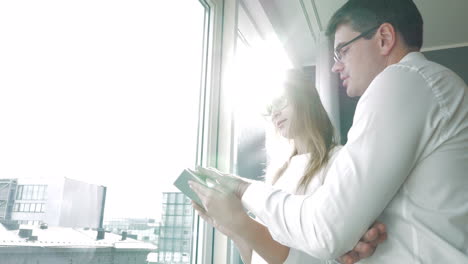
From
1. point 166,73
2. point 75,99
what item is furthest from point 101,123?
point 166,73

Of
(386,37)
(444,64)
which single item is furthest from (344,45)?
(444,64)

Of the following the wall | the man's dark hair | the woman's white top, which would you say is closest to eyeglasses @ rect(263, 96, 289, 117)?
the woman's white top

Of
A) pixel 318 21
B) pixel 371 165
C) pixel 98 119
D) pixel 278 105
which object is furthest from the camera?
pixel 318 21

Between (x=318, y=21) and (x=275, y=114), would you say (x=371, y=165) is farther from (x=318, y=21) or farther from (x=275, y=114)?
(x=318, y=21)

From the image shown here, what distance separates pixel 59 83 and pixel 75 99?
0.20 feet

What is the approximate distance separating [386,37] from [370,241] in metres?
0.47

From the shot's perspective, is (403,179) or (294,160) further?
(294,160)

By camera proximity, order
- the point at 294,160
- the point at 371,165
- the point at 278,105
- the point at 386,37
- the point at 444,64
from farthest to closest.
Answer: the point at 444,64 → the point at 278,105 → the point at 294,160 → the point at 386,37 → the point at 371,165

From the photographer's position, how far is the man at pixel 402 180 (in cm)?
61

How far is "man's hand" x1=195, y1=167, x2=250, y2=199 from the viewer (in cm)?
88

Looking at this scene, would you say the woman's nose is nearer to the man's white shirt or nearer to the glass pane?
the glass pane

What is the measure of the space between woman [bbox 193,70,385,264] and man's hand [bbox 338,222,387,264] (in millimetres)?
296

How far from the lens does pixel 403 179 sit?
63cm

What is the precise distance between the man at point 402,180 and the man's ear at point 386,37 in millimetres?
138
